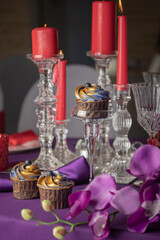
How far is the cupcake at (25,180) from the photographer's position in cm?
98

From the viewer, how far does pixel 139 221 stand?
32.0 inches

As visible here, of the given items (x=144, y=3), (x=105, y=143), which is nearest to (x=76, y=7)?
(x=144, y=3)

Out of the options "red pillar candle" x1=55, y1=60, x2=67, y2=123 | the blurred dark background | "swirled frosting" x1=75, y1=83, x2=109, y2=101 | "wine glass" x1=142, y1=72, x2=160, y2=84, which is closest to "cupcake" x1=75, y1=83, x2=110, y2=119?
"swirled frosting" x1=75, y1=83, x2=109, y2=101

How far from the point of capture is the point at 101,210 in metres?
0.80

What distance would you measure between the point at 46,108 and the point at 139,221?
47 centimetres

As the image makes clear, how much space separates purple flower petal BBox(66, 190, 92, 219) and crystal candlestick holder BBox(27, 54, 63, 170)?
39 centimetres

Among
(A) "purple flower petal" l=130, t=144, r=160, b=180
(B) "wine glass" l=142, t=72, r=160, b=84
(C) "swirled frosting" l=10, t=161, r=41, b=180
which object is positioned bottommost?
(C) "swirled frosting" l=10, t=161, r=41, b=180

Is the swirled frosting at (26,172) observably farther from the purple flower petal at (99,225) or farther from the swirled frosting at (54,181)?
the purple flower petal at (99,225)

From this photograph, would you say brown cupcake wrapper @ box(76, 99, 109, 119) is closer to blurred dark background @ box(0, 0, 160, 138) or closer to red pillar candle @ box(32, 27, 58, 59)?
red pillar candle @ box(32, 27, 58, 59)

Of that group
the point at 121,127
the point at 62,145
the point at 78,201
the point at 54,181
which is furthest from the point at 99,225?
the point at 62,145

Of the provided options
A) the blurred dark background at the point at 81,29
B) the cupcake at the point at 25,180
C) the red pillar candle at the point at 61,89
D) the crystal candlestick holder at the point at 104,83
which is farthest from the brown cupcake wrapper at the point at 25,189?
the blurred dark background at the point at 81,29

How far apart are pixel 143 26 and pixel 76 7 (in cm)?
69

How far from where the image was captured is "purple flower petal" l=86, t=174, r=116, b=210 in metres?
0.81

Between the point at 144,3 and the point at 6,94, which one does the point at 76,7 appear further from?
the point at 6,94
